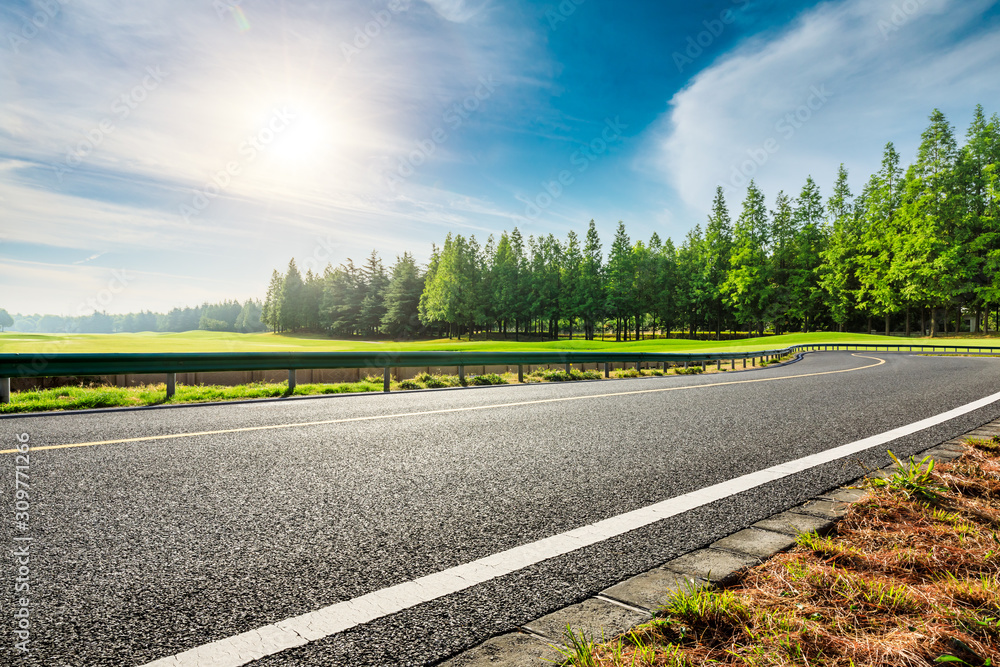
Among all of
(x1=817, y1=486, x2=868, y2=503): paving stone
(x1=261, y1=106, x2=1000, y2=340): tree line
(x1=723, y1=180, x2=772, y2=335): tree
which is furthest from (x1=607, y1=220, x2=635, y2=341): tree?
(x1=817, y1=486, x2=868, y2=503): paving stone

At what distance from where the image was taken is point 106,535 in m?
2.79

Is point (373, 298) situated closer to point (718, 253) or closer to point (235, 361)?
point (718, 253)

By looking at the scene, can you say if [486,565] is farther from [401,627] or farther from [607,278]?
[607,278]

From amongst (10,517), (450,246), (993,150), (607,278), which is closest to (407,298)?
(450,246)

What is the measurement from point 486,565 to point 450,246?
6528 cm

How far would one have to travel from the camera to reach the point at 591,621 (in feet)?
6.51

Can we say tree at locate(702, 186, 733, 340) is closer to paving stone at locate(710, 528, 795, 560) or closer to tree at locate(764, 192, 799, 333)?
tree at locate(764, 192, 799, 333)

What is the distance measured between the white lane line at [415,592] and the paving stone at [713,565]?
1.42ft

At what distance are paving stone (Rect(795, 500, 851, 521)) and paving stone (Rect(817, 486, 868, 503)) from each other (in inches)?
3.3

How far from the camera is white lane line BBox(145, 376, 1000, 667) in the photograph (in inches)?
70.1

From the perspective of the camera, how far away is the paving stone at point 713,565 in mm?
2311

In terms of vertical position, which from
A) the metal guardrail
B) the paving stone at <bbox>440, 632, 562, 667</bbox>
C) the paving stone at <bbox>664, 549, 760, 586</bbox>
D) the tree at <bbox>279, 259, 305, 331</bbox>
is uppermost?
the tree at <bbox>279, 259, 305, 331</bbox>

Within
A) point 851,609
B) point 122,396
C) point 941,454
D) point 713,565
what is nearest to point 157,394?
point 122,396

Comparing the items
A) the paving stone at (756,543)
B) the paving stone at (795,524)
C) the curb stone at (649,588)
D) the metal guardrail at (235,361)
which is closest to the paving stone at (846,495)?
the curb stone at (649,588)
